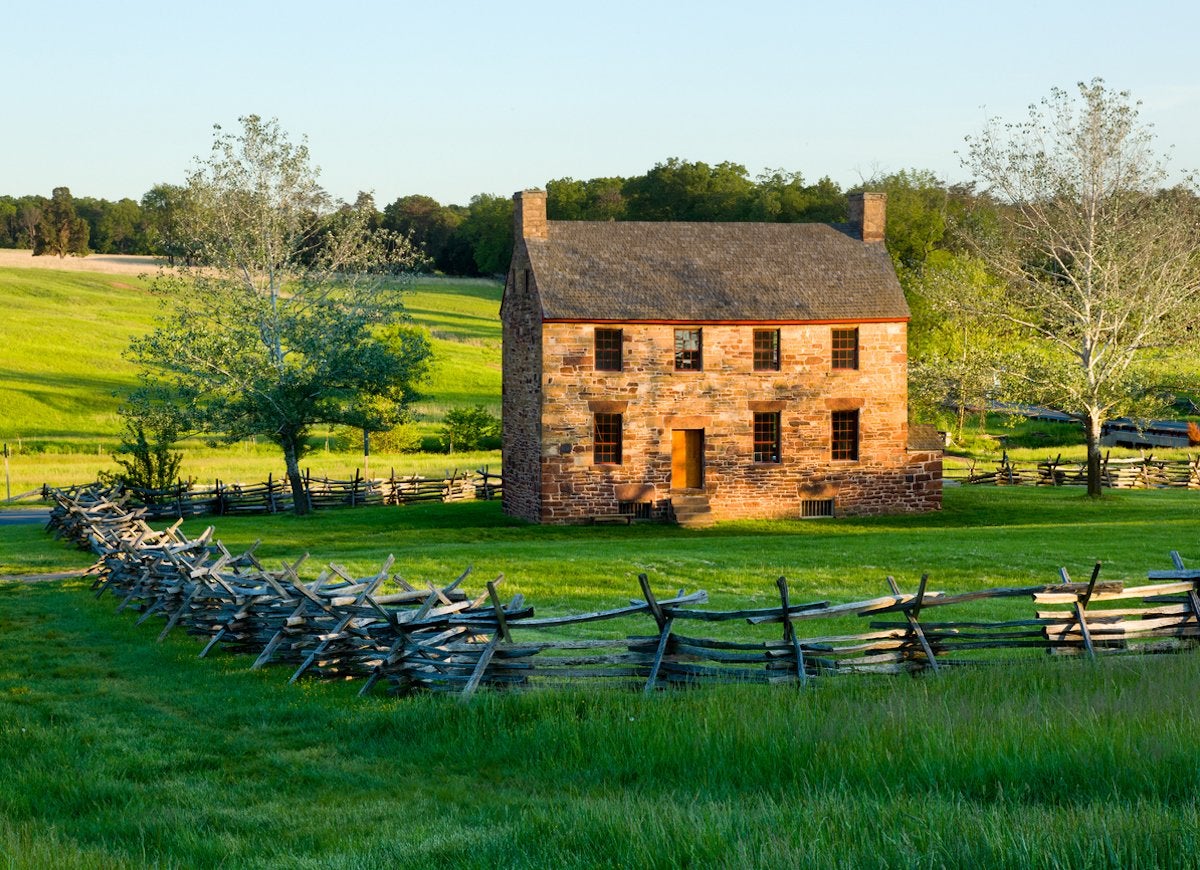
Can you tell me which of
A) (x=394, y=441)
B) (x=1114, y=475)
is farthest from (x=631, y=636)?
(x=394, y=441)

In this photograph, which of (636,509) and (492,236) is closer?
(636,509)

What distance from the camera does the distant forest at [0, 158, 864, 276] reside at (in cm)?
7644

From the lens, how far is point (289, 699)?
14.2 metres

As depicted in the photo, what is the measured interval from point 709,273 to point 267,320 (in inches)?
497

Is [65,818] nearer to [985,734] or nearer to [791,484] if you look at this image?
[985,734]

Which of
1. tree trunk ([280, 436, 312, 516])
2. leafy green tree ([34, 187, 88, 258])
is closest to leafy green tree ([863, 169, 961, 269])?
tree trunk ([280, 436, 312, 516])

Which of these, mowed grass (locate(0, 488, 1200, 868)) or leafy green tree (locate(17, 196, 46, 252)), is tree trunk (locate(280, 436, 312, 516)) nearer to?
mowed grass (locate(0, 488, 1200, 868))

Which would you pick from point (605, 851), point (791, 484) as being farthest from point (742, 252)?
point (605, 851)

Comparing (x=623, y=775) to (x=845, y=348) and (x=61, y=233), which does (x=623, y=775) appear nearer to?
(x=845, y=348)

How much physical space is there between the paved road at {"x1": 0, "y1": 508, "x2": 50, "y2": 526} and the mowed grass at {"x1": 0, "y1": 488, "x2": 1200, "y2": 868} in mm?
19192

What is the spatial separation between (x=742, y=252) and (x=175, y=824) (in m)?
30.7

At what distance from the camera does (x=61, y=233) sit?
404ft

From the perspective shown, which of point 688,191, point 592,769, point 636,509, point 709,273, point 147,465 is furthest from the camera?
point 688,191

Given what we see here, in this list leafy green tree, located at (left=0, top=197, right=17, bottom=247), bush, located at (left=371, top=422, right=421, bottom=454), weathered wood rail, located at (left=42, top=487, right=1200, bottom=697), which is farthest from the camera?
leafy green tree, located at (left=0, top=197, right=17, bottom=247)
